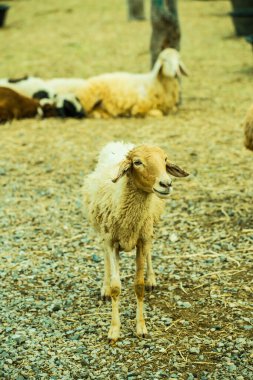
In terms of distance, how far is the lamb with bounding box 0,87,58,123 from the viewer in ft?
32.5

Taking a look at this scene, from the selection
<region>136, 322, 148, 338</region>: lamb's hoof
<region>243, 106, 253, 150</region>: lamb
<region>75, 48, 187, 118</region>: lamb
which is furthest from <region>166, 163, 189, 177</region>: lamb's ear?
<region>75, 48, 187, 118</region>: lamb

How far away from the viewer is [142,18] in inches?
734

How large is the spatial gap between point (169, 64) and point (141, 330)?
244 inches

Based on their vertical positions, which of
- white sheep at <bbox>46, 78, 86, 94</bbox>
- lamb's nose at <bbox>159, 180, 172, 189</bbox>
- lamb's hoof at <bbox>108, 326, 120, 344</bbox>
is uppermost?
lamb's nose at <bbox>159, 180, 172, 189</bbox>

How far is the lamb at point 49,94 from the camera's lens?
10.0m

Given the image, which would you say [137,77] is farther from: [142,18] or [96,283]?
[142,18]

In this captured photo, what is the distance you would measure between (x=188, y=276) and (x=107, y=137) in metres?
4.20

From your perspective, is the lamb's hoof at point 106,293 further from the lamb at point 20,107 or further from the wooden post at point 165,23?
the wooden post at point 165,23

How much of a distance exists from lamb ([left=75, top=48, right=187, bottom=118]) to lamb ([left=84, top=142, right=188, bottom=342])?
5.63m

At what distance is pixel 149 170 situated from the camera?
383 centimetres

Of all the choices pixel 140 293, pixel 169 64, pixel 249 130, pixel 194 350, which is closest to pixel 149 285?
pixel 140 293

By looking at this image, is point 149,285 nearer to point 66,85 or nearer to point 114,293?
point 114,293

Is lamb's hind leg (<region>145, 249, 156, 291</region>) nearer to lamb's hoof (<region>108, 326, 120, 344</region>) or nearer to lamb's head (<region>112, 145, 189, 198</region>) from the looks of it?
lamb's hoof (<region>108, 326, 120, 344</region>)

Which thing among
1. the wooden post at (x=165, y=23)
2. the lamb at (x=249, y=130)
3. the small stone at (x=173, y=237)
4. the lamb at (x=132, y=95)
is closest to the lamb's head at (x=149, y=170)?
the small stone at (x=173, y=237)
